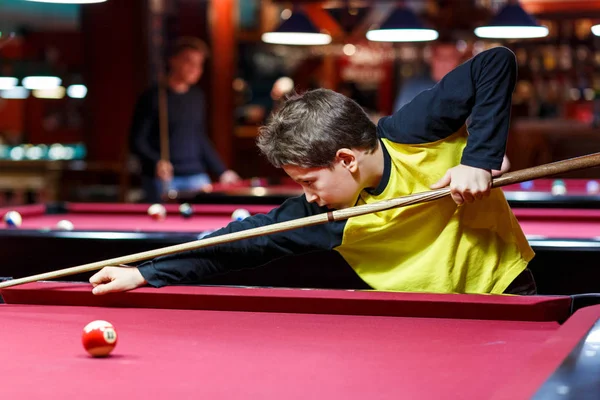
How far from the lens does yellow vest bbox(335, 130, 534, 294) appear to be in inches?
97.4

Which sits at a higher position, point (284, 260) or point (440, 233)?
point (440, 233)

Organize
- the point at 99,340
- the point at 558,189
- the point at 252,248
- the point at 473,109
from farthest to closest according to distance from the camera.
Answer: the point at 558,189, the point at 252,248, the point at 473,109, the point at 99,340

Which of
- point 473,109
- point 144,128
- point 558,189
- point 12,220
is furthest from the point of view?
point 144,128

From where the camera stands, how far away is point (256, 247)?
8.44ft

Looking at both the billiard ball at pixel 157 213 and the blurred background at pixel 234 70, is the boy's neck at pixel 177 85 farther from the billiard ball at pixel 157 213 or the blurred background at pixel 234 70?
the billiard ball at pixel 157 213

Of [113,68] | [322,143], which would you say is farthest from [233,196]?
[113,68]

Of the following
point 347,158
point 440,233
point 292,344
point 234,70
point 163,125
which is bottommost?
point 292,344

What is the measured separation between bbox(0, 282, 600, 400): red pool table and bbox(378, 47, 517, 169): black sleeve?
0.37m

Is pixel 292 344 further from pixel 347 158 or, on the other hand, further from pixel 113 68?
pixel 113 68

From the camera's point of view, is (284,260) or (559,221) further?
(559,221)

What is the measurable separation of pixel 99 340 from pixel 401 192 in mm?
990

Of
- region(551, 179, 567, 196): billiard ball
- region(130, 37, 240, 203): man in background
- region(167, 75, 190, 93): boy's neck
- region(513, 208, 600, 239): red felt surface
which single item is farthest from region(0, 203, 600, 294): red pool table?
region(167, 75, 190, 93): boy's neck

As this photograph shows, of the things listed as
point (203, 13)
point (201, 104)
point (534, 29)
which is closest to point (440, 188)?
point (534, 29)

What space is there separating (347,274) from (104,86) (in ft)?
25.5
